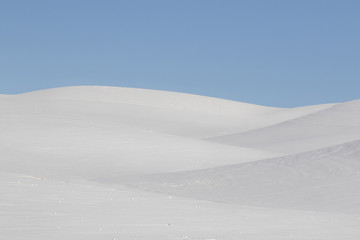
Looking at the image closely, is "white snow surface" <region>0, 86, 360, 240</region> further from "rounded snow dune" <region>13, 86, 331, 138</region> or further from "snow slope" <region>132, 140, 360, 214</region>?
"rounded snow dune" <region>13, 86, 331, 138</region>

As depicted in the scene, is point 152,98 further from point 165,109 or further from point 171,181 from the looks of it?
point 171,181

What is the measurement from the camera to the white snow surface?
11.6 meters

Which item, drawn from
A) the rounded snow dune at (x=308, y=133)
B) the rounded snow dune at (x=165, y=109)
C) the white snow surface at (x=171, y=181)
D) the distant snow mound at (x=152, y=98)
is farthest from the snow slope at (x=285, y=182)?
the distant snow mound at (x=152, y=98)

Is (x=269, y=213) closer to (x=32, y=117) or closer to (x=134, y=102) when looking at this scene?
(x=32, y=117)

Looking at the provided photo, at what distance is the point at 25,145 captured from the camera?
31.0m

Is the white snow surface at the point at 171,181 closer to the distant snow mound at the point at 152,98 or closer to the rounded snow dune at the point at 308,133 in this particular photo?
the rounded snow dune at the point at 308,133

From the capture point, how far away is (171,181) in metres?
22.8

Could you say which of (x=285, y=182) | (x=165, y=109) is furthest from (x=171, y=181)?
(x=165, y=109)

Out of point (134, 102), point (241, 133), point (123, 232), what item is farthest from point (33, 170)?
point (134, 102)

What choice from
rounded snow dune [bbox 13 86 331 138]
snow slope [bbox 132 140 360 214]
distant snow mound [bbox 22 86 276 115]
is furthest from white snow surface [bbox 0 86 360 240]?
distant snow mound [bbox 22 86 276 115]

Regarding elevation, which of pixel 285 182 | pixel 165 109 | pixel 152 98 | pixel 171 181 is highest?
pixel 152 98

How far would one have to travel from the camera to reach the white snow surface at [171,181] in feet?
38.0

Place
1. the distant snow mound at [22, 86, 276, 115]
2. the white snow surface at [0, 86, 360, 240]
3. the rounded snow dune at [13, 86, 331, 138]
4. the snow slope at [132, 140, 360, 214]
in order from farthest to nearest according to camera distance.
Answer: the distant snow mound at [22, 86, 276, 115]
the rounded snow dune at [13, 86, 331, 138]
the snow slope at [132, 140, 360, 214]
the white snow surface at [0, 86, 360, 240]

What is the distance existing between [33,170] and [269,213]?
13592 millimetres
